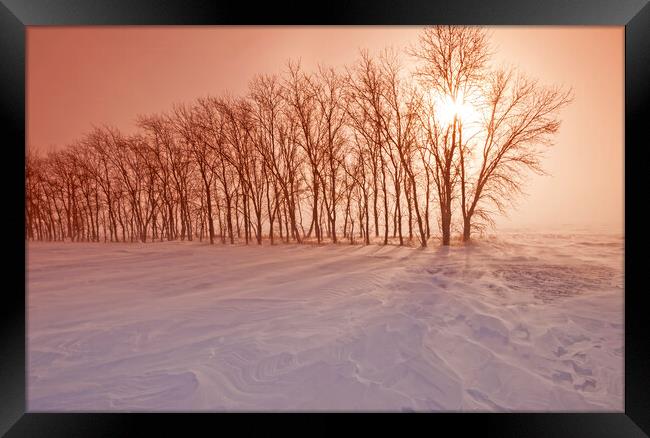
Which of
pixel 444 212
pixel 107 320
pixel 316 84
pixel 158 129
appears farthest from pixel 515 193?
pixel 107 320

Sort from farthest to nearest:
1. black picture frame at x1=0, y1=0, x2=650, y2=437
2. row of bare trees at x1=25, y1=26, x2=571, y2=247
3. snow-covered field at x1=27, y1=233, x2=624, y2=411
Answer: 1. row of bare trees at x1=25, y1=26, x2=571, y2=247
2. snow-covered field at x1=27, y1=233, x2=624, y2=411
3. black picture frame at x1=0, y1=0, x2=650, y2=437

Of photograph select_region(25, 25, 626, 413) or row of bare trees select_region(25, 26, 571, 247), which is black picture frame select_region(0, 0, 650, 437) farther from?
row of bare trees select_region(25, 26, 571, 247)

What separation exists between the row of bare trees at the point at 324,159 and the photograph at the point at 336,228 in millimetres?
Result: 16

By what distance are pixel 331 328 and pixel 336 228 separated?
2.86 ft

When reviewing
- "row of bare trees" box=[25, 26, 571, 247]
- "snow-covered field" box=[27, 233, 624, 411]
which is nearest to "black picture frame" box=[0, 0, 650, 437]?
"snow-covered field" box=[27, 233, 624, 411]

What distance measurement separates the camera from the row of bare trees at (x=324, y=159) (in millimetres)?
2621

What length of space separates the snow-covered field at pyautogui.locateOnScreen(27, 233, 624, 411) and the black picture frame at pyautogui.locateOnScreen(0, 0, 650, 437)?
10 centimetres

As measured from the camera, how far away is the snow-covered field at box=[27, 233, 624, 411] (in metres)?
2.21

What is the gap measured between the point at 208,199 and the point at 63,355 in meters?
1.47
